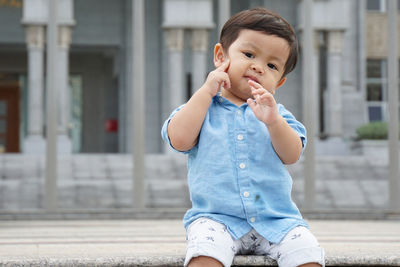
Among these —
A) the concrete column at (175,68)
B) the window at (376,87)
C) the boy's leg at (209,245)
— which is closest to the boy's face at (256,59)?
the boy's leg at (209,245)

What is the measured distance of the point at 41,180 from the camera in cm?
1272

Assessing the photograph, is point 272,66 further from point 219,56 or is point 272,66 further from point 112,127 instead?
point 112,127

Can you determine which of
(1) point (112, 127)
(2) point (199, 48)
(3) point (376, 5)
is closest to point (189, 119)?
(2) point (199, 48)

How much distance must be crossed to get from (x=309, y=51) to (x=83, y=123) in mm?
13976

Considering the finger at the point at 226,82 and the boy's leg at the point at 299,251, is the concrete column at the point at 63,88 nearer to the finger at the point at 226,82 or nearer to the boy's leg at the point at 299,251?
the finger at the point at 226,82

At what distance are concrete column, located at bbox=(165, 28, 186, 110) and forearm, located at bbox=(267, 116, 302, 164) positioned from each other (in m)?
15.0

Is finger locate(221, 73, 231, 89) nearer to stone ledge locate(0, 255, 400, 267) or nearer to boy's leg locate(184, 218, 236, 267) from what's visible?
boy's leg locate(184, 218, 236, 267)

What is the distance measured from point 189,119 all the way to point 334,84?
1617 cm

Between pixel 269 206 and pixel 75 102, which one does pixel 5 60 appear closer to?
pixel 75 102

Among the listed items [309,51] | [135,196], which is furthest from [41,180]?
[309,51]

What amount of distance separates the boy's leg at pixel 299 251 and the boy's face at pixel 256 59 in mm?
596

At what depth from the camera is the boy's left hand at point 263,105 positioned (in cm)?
271

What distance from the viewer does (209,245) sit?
8.91ft

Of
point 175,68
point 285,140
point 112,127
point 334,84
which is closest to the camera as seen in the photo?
point 285,140
